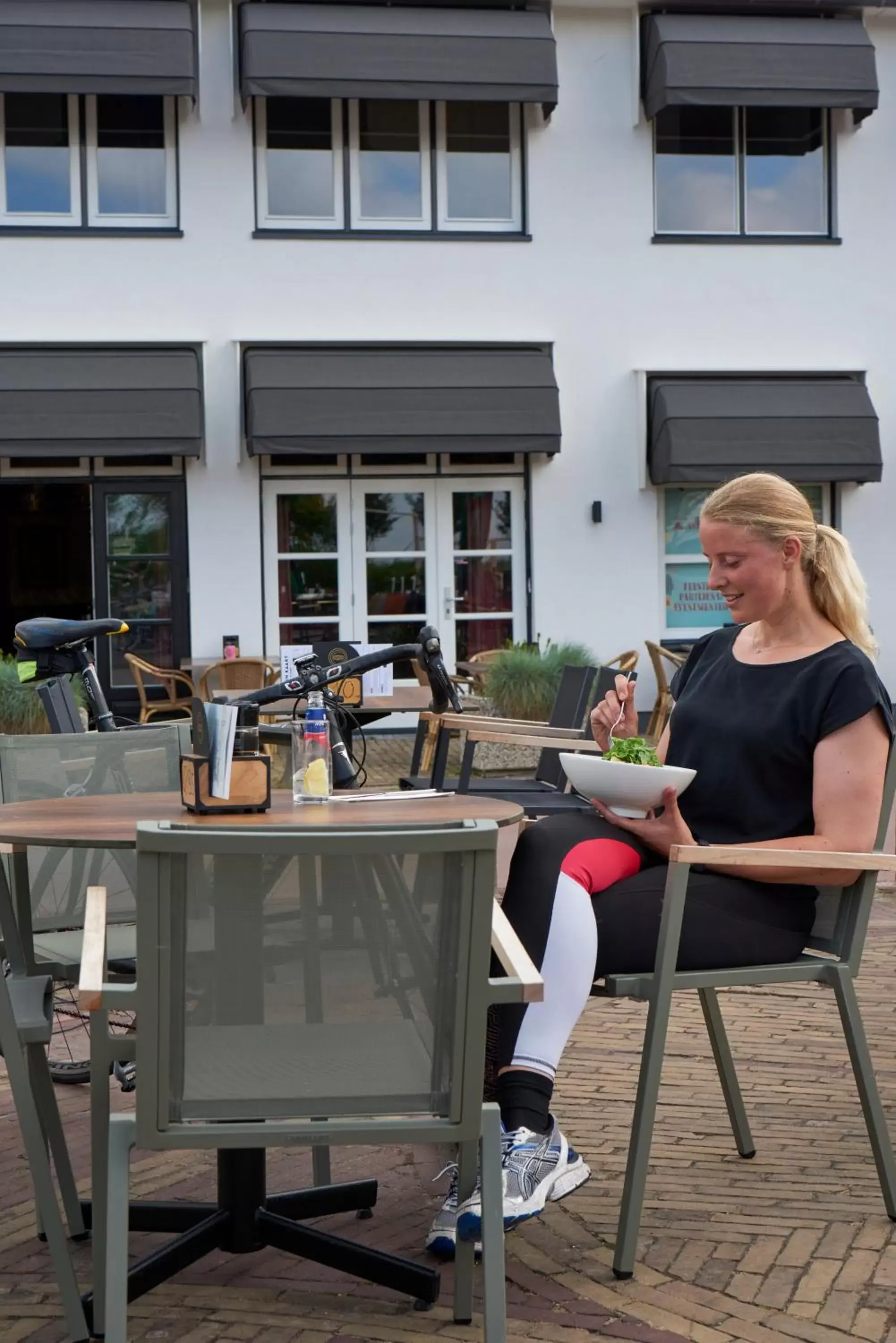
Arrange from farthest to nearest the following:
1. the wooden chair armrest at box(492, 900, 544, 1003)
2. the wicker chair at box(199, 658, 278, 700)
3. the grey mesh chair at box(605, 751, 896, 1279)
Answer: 1. the wicker chair at box(199, 658, 278, 700)
2. the grey mesh chair at box(605, 751, 896, 1279)
3. the wooden chair armrest at box(492, 900, 544, 1003)

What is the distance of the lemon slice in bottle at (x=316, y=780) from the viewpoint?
11.2ft

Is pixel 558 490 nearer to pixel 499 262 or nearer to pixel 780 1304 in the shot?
Result: pixel 499 262

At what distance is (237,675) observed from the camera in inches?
446

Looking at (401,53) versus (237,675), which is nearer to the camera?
(237,675)

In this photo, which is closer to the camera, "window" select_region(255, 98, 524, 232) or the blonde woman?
the blonde woman

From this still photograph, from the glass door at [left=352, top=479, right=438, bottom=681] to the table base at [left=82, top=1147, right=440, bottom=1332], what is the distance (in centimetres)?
1130

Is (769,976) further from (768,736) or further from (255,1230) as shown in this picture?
(255,1230)

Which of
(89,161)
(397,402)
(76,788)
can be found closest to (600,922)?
(76,788)

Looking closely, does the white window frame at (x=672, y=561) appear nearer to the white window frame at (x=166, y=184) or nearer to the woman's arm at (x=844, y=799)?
the white window frame at (x=166, y=184)

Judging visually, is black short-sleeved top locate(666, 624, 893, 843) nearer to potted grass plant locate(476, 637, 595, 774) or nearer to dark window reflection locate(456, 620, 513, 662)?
potted grass plant locate(476, 637, 595, 774)

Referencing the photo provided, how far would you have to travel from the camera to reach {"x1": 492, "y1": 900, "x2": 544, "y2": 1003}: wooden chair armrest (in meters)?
2.31

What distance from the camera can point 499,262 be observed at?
14.3 meters

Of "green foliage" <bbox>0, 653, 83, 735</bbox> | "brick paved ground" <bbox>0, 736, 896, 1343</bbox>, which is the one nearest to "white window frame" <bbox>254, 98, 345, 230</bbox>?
"green foliage" <bbox>0, 653, 83, 735</bbox>

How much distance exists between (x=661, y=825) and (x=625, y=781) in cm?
15
